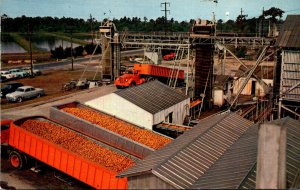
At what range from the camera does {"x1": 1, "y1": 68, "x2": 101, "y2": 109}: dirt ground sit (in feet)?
112

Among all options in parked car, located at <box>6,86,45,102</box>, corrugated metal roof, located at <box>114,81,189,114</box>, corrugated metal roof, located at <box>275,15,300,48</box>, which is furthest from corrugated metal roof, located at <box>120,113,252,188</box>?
parked car, located at <box>6,86,45,102</box>

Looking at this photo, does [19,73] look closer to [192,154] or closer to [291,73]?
[291,73]

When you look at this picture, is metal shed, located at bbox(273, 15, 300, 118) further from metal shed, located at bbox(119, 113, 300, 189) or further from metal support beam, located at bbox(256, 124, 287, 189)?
metal support beam, located at bbox(256, 124, 287, 189)

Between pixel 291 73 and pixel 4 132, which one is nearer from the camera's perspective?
pixel 4 132

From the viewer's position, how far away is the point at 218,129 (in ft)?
58.3

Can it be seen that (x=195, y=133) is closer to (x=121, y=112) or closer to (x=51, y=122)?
(x=121, y=112)

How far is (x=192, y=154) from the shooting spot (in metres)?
14.4

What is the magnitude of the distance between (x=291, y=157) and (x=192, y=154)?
3994 mm

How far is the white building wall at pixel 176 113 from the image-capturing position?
2310cm

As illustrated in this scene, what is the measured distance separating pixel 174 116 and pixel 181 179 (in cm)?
1321

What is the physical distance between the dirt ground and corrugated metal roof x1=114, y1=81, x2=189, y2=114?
13661 millimetres

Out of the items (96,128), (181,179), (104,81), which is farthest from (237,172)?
(104,81)

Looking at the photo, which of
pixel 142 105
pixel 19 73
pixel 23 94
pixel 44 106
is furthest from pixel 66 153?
pixel 19 73

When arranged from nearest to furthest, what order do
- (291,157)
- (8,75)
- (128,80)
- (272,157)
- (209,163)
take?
(272,157) < (291,157) < (209,163) < (128,80) < (8,75)
